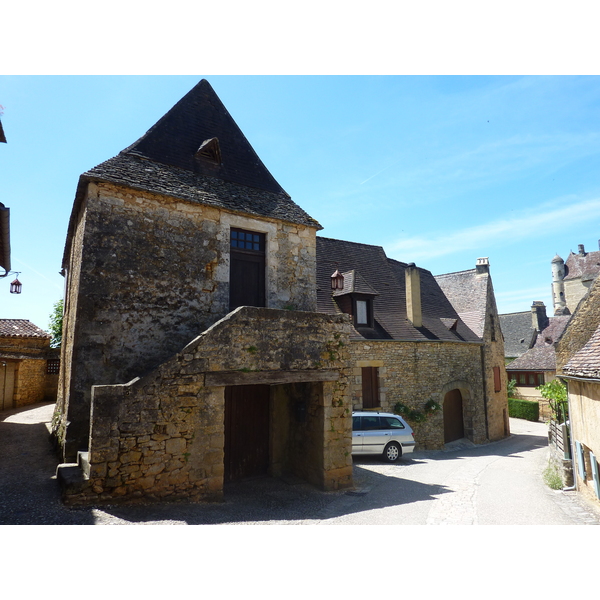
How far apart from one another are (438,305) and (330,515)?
14789 millimetres

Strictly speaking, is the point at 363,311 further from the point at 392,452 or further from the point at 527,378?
the point at 527,378

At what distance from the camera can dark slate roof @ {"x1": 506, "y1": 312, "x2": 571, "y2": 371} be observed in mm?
27264

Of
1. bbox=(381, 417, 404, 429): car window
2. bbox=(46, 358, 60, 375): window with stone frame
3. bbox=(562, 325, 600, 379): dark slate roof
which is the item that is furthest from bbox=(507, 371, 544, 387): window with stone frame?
bbox=(46, 358, 60, 375): window with stone frame

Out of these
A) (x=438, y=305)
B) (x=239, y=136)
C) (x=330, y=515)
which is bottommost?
(x=330, y=515)

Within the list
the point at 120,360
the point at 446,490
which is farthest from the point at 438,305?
the point at 120,360

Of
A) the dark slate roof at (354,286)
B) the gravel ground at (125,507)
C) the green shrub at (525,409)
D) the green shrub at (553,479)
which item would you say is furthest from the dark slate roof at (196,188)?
the green shrub at (525,409)

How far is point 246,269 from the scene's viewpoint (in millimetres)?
8750

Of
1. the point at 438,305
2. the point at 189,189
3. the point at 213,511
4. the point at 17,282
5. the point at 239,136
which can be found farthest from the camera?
the point at 438,305

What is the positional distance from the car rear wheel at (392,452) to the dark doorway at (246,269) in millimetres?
6243

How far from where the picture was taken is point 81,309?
674cm

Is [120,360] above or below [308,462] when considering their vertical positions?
above

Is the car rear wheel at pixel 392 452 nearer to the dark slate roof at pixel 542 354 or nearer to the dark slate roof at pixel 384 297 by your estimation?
the dark slate roof at pixel 384 297

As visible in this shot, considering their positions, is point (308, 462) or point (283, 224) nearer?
point (308, 462)

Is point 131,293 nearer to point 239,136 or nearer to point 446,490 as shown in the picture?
point 239,136
